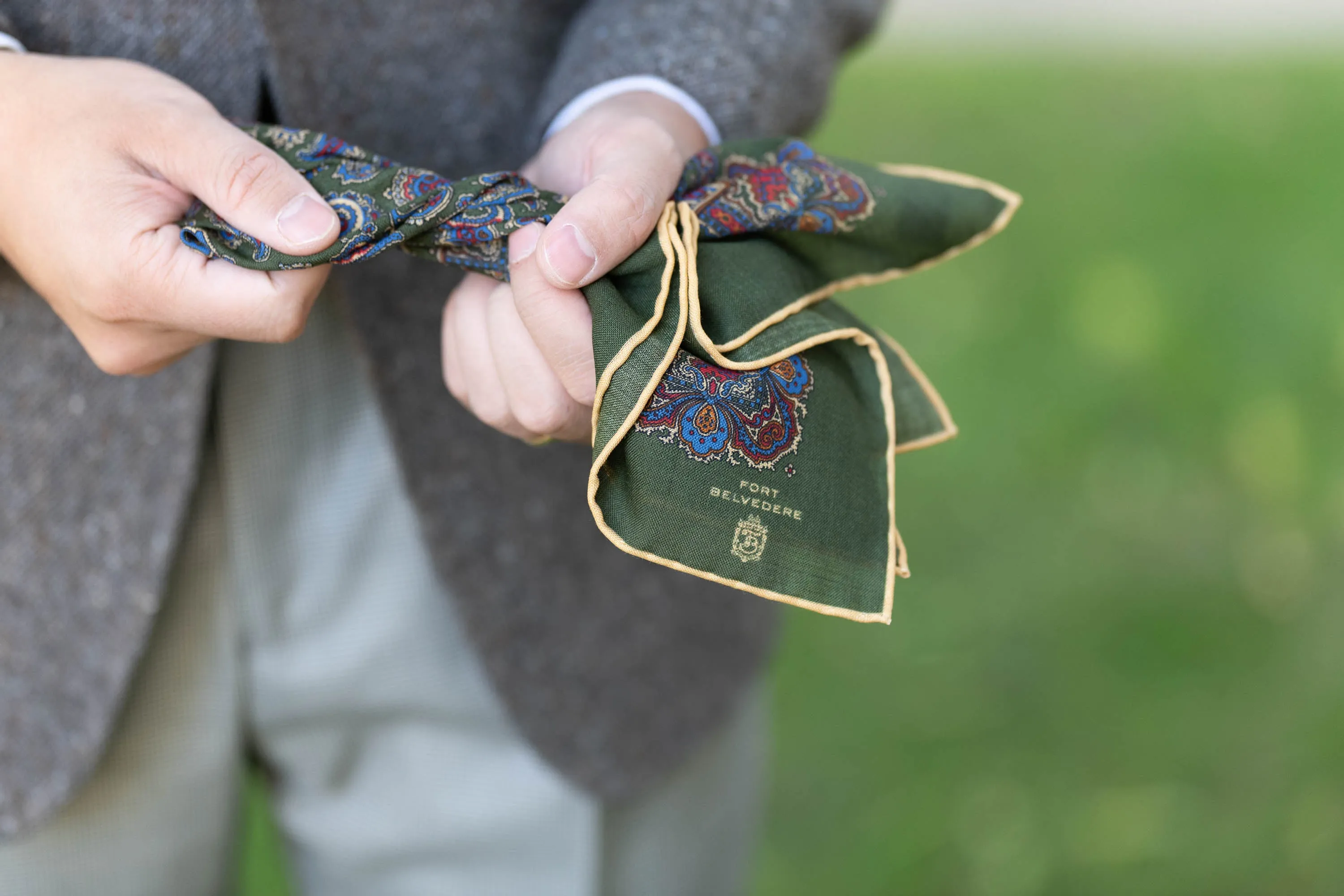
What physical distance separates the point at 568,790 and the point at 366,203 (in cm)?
50

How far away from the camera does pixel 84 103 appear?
0.54 metres

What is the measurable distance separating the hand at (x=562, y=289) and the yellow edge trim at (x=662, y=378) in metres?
0.02

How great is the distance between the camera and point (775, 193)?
617 millimetres

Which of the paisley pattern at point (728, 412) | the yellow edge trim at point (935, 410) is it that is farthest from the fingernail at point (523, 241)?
the yellow edge trim at point (935, 410)

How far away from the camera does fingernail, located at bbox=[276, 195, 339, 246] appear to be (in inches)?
20.9

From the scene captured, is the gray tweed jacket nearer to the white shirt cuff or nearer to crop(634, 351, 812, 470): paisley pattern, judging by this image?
the white shirt cuff

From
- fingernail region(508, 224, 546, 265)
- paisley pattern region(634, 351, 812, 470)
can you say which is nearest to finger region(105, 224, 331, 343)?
fingernail region(508, 224, 546, 265)

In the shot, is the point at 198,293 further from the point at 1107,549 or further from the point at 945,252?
the point at 1107,549

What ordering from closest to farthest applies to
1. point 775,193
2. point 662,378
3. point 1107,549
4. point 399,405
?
point 662,378
point 775,193
point 399,405
point 1107,549

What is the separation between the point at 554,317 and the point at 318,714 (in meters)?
0.41

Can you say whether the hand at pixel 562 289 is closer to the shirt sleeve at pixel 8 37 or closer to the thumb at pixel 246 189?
the thumb at pixel 246 189

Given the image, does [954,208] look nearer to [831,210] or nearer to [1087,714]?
[831,210]

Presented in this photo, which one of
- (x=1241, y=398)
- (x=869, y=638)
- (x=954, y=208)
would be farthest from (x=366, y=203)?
(x=1241, y=398)

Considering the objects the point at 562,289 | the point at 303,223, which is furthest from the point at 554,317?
the point at 303,223
